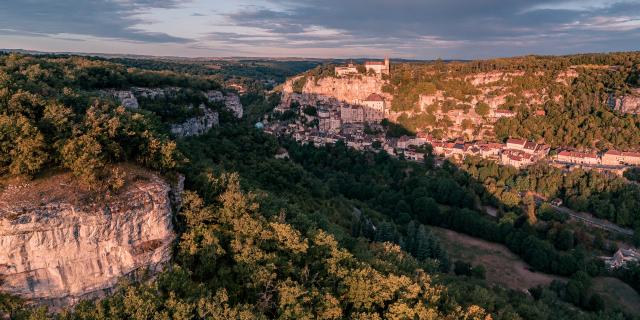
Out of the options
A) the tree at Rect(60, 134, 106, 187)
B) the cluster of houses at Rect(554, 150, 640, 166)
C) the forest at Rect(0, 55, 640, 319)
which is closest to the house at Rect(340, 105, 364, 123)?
the cluster of houses at Rect(554, 150, 640, 166)

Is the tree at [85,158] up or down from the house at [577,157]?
up

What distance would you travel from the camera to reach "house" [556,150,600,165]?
199ft

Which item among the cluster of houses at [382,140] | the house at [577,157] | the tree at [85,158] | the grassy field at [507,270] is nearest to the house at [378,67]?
the cluster of houses at [382,140]

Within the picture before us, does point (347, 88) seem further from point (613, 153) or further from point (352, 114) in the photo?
point (613, 153)

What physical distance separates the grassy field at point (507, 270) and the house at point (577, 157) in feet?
78.3

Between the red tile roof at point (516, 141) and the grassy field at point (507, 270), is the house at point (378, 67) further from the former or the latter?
the grassy field at point (507, 270)

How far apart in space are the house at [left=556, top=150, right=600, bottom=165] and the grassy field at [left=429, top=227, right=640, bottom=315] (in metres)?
23.9

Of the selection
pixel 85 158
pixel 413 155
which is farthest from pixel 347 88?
pixel 85 158

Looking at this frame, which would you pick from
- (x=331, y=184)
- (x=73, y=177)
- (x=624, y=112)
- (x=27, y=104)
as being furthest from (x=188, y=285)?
(x=624, y=112)

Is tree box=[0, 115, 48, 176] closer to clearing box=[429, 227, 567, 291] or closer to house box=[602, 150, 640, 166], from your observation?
clearing box=[429, 227, 567, 291]

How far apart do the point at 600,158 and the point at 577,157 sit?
2.76 metres

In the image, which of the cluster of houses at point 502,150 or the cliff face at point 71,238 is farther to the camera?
the cluster of houses at point 502,150

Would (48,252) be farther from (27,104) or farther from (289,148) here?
(289,148)

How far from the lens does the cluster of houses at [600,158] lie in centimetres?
5819
